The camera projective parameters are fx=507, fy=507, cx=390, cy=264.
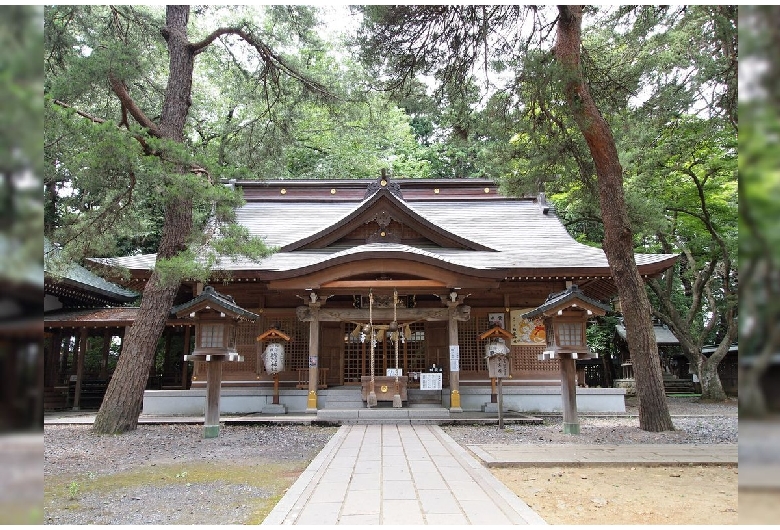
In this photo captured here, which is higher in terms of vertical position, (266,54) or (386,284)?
(266,54)

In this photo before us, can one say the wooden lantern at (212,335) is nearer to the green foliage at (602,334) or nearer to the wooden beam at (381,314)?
the wooden beam at (381,314)

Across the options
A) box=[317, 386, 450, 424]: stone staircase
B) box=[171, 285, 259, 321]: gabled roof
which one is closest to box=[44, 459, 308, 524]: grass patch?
box=[171, 285, 259, 321]: gabled roof

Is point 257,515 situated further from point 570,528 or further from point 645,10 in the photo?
point 645,10

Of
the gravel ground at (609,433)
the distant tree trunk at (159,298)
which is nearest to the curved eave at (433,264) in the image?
the distant tree trunk at (159,298)

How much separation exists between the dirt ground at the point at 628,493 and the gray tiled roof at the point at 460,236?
20.0 ft

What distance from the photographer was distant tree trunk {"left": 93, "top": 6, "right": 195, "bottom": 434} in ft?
28.5

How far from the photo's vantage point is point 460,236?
13.6m

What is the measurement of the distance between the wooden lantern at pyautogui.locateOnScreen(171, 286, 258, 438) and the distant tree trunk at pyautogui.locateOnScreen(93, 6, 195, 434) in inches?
21.0

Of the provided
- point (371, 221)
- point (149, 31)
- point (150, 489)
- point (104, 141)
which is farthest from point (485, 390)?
point (149, 31)

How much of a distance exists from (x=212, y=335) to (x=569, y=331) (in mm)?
6029

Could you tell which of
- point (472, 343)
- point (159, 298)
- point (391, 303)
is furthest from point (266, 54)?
point (472, 343)

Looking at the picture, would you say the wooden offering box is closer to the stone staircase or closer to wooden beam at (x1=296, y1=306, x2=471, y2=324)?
the stone staircase

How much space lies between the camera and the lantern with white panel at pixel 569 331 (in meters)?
8.43

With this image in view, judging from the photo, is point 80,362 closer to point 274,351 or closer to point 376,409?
point 274,351
